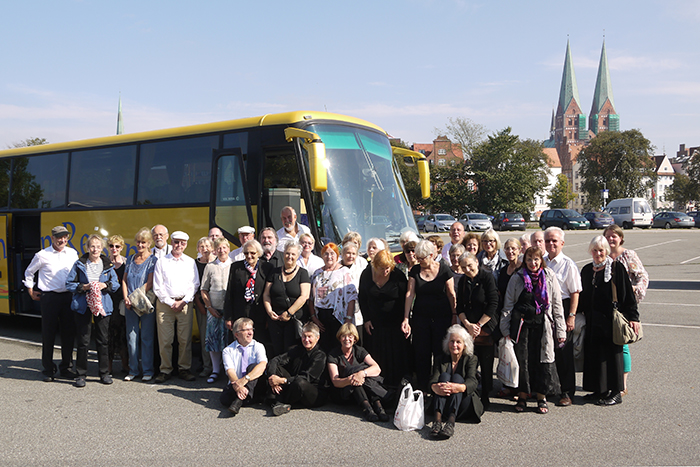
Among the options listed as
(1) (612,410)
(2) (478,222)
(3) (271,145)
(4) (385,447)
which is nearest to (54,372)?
(3) (271,145)

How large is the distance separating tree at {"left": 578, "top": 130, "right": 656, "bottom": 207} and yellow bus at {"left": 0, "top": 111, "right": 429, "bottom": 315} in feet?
240

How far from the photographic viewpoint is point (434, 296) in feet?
18.1

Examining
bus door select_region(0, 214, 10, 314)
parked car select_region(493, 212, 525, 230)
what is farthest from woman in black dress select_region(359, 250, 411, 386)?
parked car select_region(493, 212, 525, 230)

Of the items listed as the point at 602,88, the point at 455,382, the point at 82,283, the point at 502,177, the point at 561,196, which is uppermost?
the point at 602,88

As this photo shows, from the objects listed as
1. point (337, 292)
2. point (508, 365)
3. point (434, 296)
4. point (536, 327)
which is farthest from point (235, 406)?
point (536, 327)

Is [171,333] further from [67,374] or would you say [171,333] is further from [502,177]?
[502,177]

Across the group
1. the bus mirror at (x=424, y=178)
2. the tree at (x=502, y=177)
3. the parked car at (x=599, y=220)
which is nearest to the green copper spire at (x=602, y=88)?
the tree at (x=502, y=177)

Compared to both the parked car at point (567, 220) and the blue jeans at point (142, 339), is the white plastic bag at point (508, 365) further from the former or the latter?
the parked car at point (567, 220)

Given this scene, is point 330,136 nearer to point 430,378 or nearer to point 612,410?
point 430,378

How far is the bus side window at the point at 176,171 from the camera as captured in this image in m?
8.27

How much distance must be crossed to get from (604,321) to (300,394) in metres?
3.02

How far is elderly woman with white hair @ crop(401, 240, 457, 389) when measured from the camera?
18.0ft

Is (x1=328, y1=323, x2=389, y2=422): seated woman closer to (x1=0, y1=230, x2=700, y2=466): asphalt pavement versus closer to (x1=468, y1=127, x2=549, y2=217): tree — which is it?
(x1=0, y1=230, x2=700, y2=466): asphalt pavement

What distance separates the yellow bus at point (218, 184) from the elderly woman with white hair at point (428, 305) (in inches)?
74.6
